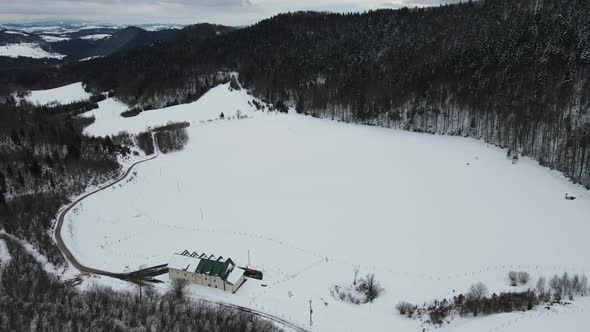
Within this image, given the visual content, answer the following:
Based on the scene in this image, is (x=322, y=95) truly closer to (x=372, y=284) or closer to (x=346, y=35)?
(x=346, y=35)

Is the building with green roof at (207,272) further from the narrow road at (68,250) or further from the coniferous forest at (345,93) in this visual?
the narrow road at (68,250)

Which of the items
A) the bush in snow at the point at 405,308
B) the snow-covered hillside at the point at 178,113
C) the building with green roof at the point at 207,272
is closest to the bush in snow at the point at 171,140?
the snow-covered hillside at the point at 178,113

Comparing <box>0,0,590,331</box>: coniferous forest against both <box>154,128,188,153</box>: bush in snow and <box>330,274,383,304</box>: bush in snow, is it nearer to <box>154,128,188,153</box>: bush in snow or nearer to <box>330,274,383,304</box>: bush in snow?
<box>154,128,188,153</box>: bush in snow

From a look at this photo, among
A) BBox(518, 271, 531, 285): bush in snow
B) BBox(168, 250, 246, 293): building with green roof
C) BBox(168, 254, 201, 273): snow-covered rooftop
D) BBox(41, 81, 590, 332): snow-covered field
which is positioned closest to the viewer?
BBox(518, 271, 531, 285): bush in snow

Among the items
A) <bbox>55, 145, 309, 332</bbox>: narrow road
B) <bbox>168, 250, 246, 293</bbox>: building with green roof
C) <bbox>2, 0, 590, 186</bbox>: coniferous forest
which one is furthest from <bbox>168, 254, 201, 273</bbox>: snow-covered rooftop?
<bbox>2, 0, 590, 186</bbox>: coniferous forest

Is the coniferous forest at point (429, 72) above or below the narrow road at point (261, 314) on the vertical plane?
above

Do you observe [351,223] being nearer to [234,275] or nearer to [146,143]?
[234,275]

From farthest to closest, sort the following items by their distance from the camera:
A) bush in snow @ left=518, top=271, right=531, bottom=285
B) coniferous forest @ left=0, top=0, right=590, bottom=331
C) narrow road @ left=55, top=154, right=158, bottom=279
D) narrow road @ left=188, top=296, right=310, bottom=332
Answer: narrow road @ left=55, top=154, right=158, bottom=279
coniferous forest @ left=0, top=0, right=590, bottom=331
bush in snow @ left=518, top=271, right=531, bottom=285
narrow road @ left=188, top=296, right=310, bottom=332
